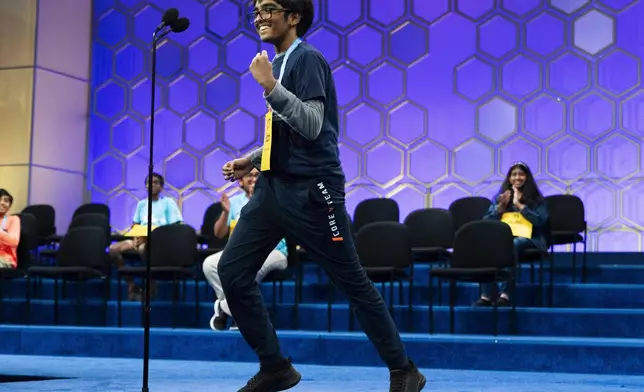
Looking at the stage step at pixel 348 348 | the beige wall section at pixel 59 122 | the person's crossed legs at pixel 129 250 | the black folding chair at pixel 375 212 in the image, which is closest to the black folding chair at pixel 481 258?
the stage step at pixel 348 348

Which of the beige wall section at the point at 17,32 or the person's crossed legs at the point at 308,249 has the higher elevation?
the beige wall section at the point at 17,32

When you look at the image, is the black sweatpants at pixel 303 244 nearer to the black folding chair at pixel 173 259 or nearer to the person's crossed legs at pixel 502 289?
the person's crossed legs at pixel 502 289

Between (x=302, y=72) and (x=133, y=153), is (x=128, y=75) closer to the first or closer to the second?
(x=133, y=153)

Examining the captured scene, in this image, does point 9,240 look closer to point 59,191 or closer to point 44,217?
point 44,217

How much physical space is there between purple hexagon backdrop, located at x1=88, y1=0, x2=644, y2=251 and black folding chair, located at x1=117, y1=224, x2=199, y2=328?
7.40 ft

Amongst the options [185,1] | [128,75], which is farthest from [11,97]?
[185,1]

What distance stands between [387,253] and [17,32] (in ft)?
15.0

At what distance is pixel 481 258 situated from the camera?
19.6ft

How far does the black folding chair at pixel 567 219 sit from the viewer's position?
6801 millimetres

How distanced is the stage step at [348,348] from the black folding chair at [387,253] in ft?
2.08

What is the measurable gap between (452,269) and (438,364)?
856 millimetres

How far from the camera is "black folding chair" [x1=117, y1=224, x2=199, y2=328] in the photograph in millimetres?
6566

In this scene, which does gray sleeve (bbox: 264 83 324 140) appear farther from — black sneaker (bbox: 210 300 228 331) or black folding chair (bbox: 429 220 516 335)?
black sneaker (bbox: 210 300 228 331)

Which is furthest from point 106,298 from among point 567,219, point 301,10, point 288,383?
point 301,10
